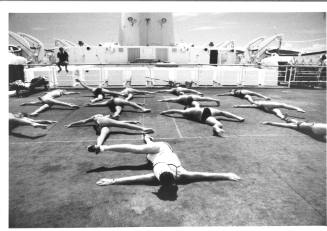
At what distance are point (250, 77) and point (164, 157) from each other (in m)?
13.4

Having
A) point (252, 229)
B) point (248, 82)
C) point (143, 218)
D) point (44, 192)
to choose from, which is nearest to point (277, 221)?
point (252, 229)

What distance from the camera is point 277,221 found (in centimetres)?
275

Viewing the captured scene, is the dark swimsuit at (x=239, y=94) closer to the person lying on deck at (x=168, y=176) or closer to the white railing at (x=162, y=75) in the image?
the white railing at (x=162, y=75)

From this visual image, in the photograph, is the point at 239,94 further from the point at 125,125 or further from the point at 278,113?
the point at 125,125

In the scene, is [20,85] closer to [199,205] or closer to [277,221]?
[199,205]

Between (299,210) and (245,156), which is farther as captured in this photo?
(245,156)

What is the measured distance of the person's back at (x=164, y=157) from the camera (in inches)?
136

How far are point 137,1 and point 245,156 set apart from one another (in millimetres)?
3337

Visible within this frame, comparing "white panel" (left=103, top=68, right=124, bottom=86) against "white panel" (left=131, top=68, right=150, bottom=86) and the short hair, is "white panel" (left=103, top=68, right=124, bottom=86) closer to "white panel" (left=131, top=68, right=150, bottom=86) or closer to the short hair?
"white panel" (left=131, top=68, right=150, bottom=86)

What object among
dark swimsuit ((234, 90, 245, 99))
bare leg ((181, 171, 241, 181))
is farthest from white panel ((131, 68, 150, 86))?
bare leg ((181, 171, 241, 181))

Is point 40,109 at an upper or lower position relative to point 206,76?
lower

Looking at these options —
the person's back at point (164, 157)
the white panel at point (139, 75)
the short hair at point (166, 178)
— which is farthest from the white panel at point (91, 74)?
the short hair at point (166, 178)

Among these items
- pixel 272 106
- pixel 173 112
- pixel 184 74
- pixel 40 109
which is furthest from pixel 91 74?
pixel 272 106

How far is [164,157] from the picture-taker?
3.54 m
